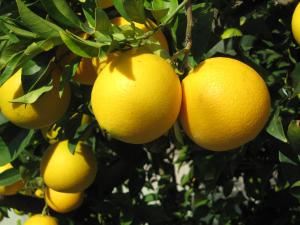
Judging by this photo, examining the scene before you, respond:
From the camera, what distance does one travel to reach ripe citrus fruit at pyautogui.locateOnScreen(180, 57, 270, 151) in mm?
805

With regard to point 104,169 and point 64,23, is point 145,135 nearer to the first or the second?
point 64,23

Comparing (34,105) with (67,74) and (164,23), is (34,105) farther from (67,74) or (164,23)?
(164,23)

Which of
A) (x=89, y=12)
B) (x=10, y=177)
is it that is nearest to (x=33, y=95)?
(x=89, y=12)

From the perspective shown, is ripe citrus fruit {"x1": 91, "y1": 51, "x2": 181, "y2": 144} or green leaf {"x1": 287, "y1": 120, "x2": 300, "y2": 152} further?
green leaf {"x1": 287, "y1": 120, "x2": 300, "y2": 152}

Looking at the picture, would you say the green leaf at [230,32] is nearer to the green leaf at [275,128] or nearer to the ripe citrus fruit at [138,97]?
the green leaf at [275,128]

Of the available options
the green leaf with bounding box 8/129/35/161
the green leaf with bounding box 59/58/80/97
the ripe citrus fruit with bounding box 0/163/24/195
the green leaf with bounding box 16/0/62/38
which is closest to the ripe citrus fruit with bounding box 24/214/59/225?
the ripe citrus fruit with bounding box 0/163/24/195

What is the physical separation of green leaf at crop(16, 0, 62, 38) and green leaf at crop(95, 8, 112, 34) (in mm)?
77

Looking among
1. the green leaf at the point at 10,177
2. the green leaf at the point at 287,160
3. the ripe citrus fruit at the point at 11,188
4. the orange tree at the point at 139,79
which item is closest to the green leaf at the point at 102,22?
the orange tree at the point at 139,79

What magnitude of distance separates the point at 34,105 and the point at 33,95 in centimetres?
8

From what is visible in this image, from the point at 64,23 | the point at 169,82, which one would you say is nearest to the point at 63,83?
the point at 64,23

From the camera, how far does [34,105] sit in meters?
0.95

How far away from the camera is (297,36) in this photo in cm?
106

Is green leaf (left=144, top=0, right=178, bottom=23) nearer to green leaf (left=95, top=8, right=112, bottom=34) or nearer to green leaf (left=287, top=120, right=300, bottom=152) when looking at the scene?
green leaf (left=95, top=8, right=112, bottom=34)

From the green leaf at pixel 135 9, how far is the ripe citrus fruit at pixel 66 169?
0.63 m
